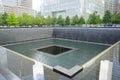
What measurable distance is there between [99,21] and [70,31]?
1002 centimetres

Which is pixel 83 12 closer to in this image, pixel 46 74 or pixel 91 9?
pixel 91 9

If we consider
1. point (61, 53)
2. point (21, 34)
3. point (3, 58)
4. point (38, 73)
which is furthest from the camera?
point (21, 34)

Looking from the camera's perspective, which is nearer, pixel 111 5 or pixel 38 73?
pixel 38 73

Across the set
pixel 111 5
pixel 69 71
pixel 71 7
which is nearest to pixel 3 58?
pixel 69 71

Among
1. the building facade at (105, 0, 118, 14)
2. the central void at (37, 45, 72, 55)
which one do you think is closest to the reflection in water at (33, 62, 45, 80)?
the central void at (37, 45, 72, 55)

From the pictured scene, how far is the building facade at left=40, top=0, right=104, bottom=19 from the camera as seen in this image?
37469 mm

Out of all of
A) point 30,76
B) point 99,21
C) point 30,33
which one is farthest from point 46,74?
point 99,21

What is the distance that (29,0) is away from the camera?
208 ft

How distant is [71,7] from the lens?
40.0 meters

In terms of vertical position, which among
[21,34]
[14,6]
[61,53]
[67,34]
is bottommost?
[61,53]

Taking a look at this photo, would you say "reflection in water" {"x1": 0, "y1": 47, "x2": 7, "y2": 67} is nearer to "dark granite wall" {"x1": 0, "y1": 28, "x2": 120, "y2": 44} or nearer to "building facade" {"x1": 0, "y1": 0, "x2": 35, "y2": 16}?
"dark granite wall" {"x1": 0, "y1": 28, "x2": 120, "y2": 44}

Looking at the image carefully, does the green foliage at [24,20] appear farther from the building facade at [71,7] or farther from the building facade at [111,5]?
the building facade at [111,5]

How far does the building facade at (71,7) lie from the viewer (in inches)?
1475

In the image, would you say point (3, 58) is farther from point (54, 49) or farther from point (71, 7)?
point (71, 7)
